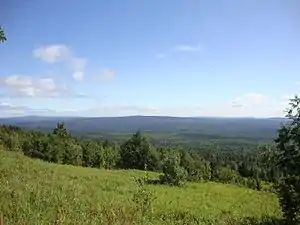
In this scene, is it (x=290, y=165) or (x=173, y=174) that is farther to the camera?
(x=173, y=174)

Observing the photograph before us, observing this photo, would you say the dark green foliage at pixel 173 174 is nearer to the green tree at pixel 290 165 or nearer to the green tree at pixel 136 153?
the green tree at pixel 290 165

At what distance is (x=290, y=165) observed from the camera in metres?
17.6

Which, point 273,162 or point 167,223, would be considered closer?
point 167,223

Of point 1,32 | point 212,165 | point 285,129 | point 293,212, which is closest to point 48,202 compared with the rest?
point 1,32

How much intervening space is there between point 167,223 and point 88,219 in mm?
4679

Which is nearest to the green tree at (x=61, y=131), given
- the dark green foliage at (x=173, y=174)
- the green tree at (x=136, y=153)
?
the green tree at (x=136, y=153)

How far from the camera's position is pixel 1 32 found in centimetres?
1108

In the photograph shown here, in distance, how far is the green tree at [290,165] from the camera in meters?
16.2

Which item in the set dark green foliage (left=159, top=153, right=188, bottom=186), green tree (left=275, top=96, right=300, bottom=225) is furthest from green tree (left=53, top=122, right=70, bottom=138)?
green tree (left=275, top=96, right=300, bottom=225)

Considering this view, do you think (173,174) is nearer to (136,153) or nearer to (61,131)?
(136,153)

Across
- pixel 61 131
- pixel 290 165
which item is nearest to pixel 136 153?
pixel 61 131

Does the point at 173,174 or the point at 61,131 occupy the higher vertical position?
the point at 61,131

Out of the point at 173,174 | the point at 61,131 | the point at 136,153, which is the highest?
the point at 61,131

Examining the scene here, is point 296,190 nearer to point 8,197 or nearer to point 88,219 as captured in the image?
point 88,219
